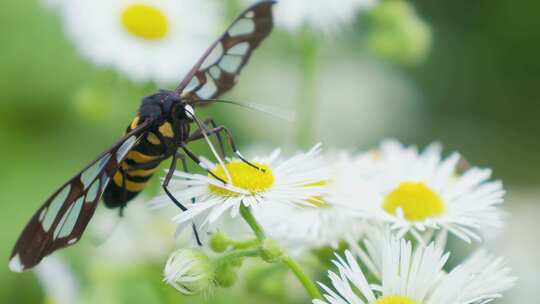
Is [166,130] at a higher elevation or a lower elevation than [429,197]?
lower

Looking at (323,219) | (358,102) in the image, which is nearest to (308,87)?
(323,219)

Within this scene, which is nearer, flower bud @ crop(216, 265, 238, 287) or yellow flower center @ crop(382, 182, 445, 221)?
flower bud @ crop(216, 265, 238, 287)

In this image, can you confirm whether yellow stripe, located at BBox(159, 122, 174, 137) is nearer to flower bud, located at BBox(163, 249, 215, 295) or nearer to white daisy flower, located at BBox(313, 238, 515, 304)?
flower bud, located at BBox(163, 249, 215, 295)

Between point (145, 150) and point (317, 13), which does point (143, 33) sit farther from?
point (145, 150)

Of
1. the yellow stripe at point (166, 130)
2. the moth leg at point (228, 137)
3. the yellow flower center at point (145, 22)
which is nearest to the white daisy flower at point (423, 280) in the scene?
the moth leg at point (228, 137)

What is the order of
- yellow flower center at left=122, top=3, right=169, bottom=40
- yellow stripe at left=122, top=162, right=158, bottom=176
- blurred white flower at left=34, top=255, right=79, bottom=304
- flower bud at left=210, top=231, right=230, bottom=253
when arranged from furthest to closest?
yellow flower center at left=122, top=3, right=169, bottom=40 < blurred white flower at left=34, top=255, right=79, bottom=304 < yellow stripe at left=122, top=162, right=158, bottom=176 < flower bud at left=210, top=231, right=230, bottom=253

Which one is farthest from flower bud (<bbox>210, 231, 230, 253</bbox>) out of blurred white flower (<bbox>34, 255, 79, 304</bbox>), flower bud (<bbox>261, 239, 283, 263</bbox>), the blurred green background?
the blurred green background

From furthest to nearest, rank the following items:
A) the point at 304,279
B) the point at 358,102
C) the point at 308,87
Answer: the point at 358,102 → the point at 308,87 → the point at 304,279
